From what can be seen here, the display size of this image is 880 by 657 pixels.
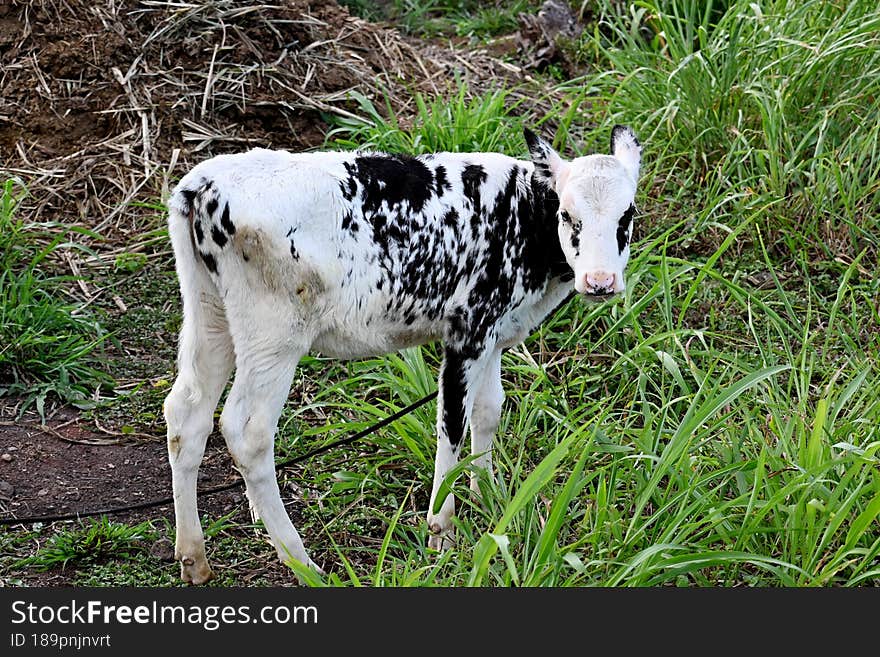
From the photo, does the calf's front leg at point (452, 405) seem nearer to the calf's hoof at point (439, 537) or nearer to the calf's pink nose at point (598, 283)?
the calf's hoof at point (439, 537)

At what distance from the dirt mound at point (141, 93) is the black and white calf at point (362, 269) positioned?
2.51 meters

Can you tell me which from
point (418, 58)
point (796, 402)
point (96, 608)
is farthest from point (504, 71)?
point (96, 608)

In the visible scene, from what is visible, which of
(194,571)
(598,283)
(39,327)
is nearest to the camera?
(598,283)

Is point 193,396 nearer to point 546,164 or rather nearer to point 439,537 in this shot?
point 439,537

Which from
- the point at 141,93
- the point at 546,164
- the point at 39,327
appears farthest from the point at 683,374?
the point at 141,93

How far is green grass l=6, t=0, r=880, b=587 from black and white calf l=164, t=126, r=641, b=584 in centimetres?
45

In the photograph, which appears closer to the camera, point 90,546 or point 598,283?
point 598,283

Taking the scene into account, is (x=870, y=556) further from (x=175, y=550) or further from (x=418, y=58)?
(x=418, y=58)

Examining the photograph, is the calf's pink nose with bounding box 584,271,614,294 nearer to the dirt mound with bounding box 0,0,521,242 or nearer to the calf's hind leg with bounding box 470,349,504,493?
the calf's hind leg with bounding box 470,349,504,493

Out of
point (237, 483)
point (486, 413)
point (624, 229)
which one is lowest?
point (237, 483)

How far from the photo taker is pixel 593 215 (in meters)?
4.10

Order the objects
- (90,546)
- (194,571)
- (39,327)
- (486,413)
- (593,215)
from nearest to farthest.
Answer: (593,215) < (194,571) < (90,546) < (486,413) < (39,327)

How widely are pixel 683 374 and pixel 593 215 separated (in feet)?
4.87

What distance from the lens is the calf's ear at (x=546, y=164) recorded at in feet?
14.0
